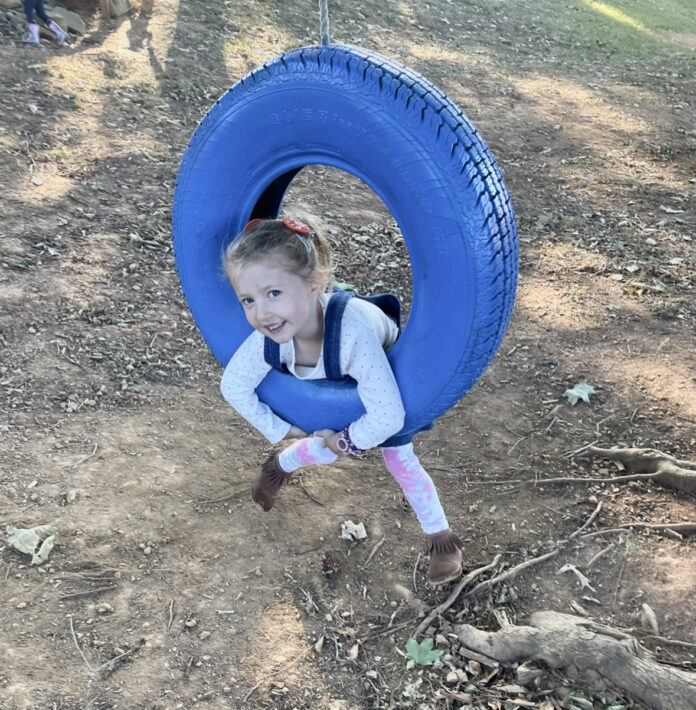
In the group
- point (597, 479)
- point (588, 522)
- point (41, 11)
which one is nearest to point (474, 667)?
point (588, 522)

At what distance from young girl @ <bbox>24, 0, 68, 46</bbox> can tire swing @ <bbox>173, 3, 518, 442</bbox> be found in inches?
237

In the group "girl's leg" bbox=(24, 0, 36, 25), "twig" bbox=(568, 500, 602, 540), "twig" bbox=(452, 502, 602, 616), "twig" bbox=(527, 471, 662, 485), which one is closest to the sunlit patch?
"girl's leg" bbox=(24, 0, 36, 25)

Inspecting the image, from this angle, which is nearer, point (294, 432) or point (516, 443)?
point (294, 432)

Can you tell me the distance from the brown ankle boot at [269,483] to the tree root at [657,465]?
156 centimetres

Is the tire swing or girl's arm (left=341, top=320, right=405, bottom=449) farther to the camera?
girl's arm (left=341, top=320, right=405, bottom=449)

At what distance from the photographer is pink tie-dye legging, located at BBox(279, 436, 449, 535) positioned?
2699 mm

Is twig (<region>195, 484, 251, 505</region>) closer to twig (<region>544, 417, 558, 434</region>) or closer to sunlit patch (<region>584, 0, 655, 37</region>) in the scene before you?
twig (<region>544, 417, 558, 434</region>)

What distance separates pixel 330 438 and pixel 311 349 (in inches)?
13.3

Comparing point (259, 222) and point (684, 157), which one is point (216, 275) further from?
point (684, 157)

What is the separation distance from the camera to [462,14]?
39.6 feet

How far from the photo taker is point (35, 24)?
296 inches

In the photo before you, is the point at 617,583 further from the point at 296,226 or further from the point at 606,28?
the point at 606,28

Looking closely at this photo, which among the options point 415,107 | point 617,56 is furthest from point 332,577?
point 617,56

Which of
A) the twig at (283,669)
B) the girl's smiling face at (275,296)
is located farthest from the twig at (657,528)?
the girl's smiling face at (275,296)
